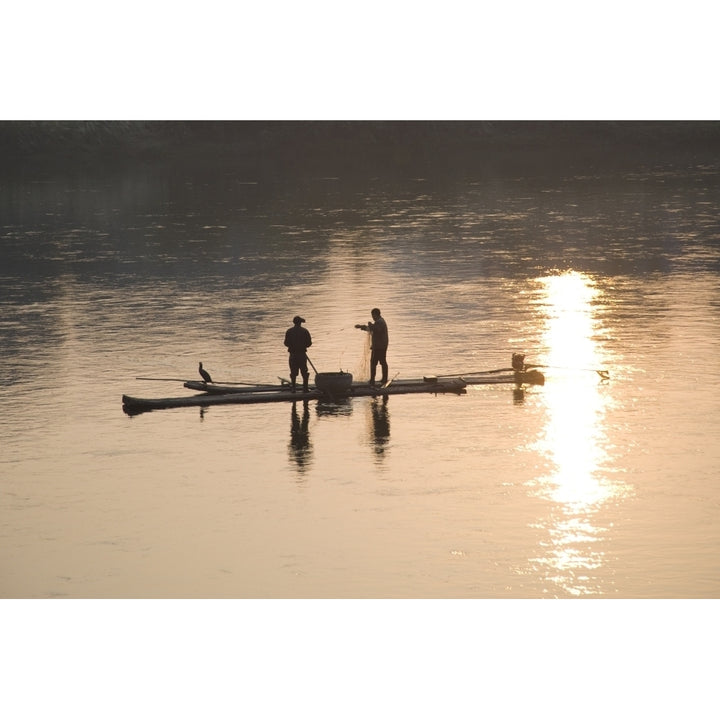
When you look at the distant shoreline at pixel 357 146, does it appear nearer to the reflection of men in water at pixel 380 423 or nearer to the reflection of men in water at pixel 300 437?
the reflection of men in water at pixel 380 423

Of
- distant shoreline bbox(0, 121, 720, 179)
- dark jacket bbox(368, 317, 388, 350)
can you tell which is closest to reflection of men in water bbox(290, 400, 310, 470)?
Result: dark jacket bbox(368, 317, 388, 350)

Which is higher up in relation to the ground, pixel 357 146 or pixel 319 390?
pixel 357 146

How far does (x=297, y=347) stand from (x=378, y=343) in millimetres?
1629

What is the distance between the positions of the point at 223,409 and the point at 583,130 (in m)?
88.4

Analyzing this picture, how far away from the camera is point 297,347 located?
2689 centimetres

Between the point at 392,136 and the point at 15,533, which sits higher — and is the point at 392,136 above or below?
above

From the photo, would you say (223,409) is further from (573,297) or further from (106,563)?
(573,297)

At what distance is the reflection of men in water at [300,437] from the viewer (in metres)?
23.7

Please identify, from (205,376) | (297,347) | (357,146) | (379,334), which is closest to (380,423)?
(297,347)

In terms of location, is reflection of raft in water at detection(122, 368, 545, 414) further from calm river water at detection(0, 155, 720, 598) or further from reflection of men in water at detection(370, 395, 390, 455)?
reflection of men in water at detection(370, 395, 390, 455)

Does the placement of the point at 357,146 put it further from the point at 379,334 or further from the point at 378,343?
the point at 379,334

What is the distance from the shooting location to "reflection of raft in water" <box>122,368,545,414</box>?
27031 millimetres

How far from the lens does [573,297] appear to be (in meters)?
41.3

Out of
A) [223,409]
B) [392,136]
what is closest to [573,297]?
[223,409]
